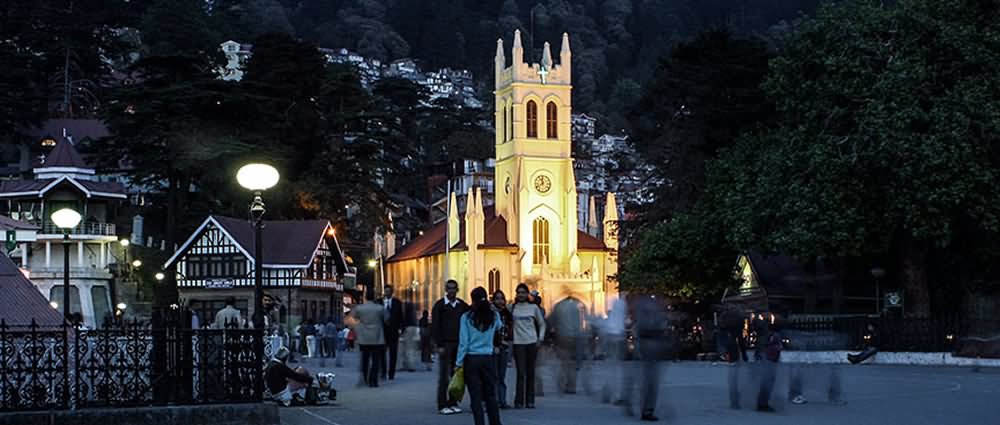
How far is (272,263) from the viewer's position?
72125 mm

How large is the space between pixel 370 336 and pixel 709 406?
6.95 m

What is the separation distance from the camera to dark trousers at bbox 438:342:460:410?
20.3 m

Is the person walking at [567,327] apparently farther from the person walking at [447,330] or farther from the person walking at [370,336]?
the person walking at [370,336]

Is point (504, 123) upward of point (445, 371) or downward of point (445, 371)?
upward

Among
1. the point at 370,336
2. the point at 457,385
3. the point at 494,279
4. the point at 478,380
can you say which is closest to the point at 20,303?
the point at 370,336

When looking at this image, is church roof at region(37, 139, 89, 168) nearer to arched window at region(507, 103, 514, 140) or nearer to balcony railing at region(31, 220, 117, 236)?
balcony railing at region(31, 220, 117, 236)

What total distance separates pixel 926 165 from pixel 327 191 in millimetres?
43591

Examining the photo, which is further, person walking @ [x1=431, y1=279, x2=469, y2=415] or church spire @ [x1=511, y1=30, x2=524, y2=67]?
church spire @ [x1=511, y1=30, x2=524, y2=67]

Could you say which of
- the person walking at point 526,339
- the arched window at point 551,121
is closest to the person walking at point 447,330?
the person walking at point 526,339

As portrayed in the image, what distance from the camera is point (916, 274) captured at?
4459 cm

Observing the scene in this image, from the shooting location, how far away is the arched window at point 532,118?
97.0 m

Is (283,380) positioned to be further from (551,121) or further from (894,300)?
(551,121)

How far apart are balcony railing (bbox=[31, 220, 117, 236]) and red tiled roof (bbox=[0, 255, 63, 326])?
5046 centimetres

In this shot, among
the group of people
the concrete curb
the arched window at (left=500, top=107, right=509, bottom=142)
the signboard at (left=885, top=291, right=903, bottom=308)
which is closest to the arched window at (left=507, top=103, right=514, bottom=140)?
the arched window at (left=500, top=107, right=509, bottom=142)
